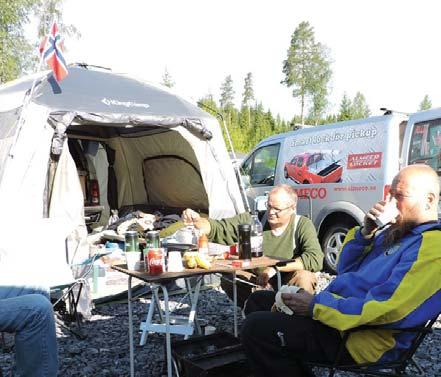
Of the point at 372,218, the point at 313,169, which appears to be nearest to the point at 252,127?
the point at 313,169

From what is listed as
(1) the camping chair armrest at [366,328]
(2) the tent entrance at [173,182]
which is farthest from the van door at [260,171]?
(1) the camping chair armrest at [366,328]

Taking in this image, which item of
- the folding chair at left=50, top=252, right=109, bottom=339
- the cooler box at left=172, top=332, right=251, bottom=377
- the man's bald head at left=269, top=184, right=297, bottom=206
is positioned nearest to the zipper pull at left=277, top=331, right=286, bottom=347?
the cooler box at left=172, top=332, right=251, bottom=377

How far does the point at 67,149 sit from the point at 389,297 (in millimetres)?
4015

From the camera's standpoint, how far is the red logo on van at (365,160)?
5.31 meters

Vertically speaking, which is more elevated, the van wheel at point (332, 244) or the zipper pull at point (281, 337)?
the zipper pull at point (281, 337)

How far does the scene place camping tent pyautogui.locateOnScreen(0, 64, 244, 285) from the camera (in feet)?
13.7

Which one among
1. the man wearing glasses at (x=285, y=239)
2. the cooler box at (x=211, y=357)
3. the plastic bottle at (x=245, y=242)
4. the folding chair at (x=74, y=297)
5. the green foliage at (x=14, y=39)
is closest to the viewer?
the cooler box at (x=211, y=357)

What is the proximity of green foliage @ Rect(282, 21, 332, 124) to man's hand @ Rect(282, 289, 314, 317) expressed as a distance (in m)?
30.8

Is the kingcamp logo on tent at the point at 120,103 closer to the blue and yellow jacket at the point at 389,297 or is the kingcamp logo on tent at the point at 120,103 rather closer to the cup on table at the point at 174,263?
the cup on table at the point at 174,263

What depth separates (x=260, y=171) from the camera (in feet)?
23.3

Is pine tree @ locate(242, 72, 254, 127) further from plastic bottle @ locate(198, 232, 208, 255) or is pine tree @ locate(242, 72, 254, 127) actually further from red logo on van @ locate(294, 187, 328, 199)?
plastic bottle @ locate(198, 232, 208, 255)

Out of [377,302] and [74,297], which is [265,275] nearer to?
[377,302]

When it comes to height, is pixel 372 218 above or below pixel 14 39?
below

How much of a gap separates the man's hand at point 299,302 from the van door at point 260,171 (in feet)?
15.0
